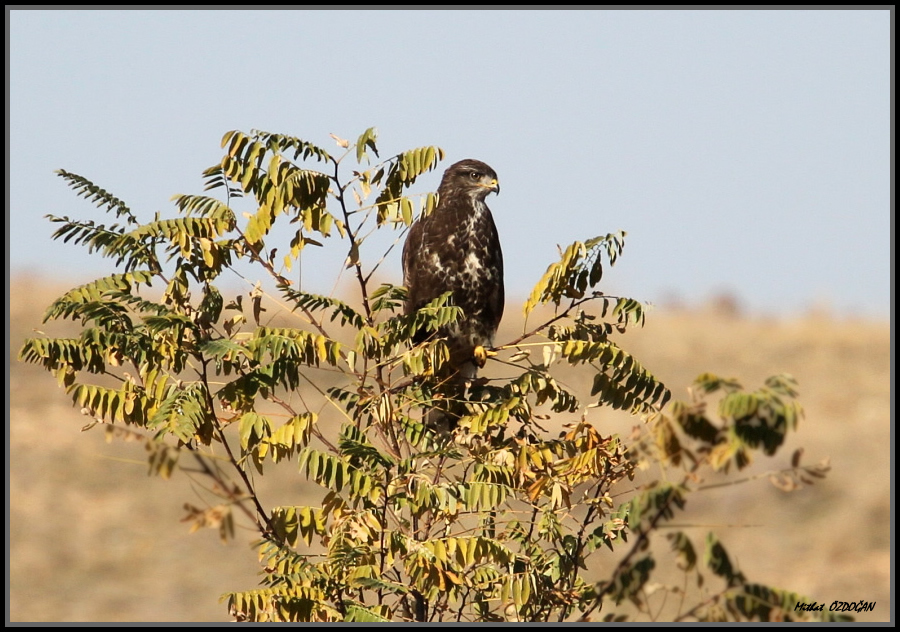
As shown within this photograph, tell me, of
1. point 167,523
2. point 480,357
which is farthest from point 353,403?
point 167,523

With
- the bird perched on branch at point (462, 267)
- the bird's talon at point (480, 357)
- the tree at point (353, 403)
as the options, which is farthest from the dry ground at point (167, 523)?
the tree at point (353, 403)

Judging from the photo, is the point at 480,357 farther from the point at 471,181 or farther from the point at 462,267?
the point at 471,181

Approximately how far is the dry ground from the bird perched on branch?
6.53 metres

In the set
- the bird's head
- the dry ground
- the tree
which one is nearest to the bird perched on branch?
the bird's head

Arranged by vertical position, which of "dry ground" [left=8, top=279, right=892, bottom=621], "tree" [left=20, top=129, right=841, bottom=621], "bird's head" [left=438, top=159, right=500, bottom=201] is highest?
"bird's head" [left=438, top=159, right=500, bottom=201]

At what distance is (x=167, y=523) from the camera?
14.0 meters

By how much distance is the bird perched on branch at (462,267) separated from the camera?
19.3 ft

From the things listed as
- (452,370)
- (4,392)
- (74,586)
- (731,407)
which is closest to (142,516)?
(74,586)

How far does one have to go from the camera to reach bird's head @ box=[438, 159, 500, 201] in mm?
6102

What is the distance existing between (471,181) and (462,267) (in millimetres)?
556

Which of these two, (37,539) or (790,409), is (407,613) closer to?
(790,409)

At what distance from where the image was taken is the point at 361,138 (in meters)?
4.10

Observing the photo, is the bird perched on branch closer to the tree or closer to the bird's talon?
the bird's talon

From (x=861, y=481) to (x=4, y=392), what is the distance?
44.7 ft
